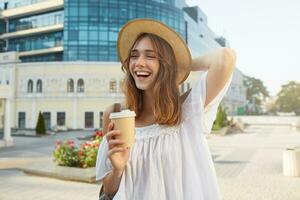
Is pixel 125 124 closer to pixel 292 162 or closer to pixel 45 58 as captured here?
pixel 292 162

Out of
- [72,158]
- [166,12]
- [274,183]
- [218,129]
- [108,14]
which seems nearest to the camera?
[274,183]

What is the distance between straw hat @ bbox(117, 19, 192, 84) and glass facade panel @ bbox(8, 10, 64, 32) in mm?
44841

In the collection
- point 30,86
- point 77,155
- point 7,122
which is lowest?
point 77,155

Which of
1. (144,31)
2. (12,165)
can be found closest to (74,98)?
(12,165)

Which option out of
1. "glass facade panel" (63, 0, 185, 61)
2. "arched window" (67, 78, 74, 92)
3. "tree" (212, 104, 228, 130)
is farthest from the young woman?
"glass facade panel" (63, 0, 185, 61)

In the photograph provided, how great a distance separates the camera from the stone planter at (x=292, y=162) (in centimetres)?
972

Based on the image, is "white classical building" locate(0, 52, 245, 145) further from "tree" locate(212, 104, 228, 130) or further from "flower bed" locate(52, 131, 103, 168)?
"flower bed" locate(52, 131, 103, 168)

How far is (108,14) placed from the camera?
139 feet

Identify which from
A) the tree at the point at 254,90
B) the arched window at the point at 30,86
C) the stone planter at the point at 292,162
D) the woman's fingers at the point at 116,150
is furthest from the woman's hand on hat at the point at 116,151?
the tree at the point at 254,90

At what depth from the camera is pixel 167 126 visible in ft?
5.75

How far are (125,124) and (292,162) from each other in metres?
9.76

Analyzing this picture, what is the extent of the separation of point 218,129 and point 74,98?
17247 mm

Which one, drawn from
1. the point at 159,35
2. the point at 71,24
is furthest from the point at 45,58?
the point at 159,35

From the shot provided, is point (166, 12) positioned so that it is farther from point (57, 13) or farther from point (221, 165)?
point (221, 165)
